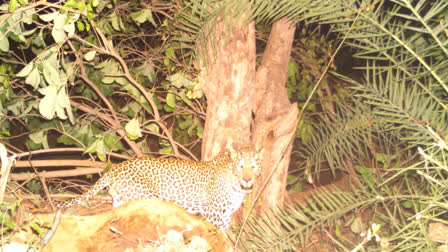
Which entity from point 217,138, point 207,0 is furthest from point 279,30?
point 207,0

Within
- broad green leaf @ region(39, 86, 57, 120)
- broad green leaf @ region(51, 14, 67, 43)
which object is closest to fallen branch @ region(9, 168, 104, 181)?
broad green leaf @ region(39, 86, 57, 120)

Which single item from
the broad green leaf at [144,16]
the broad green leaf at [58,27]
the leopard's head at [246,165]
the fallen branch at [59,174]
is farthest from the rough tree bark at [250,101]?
the fallen branch at [59,174]

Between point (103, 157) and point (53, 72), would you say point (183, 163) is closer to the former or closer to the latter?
point (103, 157)

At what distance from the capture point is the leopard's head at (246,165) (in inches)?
129

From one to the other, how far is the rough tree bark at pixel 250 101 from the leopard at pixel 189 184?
0.16m

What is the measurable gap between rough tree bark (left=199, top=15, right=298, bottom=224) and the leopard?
0.53 feet

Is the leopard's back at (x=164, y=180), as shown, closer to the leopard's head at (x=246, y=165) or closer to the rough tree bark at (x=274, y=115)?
the leopard's head at (x=246, y=165)

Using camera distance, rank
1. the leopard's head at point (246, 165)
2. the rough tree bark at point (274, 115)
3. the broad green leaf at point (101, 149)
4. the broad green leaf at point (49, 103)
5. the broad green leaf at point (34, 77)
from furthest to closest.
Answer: the broad green leaf at point (101, 149) < the rough tree bark at point (274, 115) < the leopard's head at point (246, 165) < the broad green leaf at point (34, 77) < the broad green leaf at point (49, 103)

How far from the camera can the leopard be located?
342 centimetres

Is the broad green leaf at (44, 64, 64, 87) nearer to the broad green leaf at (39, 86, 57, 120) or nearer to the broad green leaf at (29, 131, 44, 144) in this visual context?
the broad green leaf at (39, 86, 57, 120)

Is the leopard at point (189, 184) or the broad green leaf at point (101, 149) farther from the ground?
the broad green leaf at point (101, 149)

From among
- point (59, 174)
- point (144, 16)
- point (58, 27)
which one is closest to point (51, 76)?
point (58, 27)

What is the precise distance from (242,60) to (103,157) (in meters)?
1.40

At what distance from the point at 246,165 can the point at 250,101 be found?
48cm
